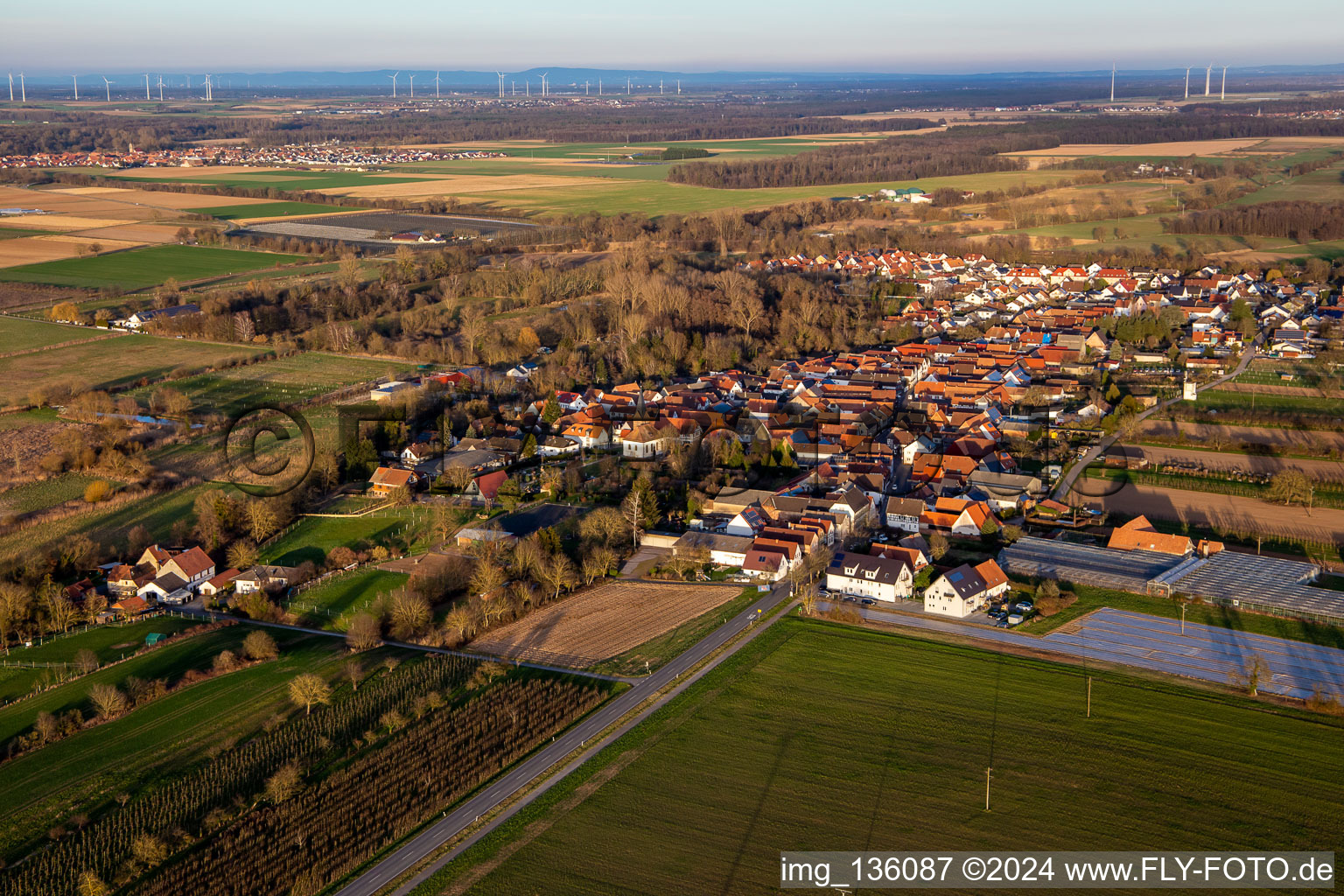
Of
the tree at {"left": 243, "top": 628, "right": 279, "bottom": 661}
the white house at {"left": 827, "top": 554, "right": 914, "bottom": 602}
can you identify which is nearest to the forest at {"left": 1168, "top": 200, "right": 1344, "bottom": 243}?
the white house at {"left": 827, "top": 554, "right": 914, "bottom": 602}

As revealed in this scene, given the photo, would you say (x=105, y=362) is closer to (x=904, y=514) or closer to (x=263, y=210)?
(x=904, y=514)

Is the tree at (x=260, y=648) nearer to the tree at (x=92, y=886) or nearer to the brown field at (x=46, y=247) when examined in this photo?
the tree at (x=92, y=886)

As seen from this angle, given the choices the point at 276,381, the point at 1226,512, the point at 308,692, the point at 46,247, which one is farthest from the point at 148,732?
the point at 46,247

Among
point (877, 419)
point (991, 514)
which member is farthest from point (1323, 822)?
point (877, 419)

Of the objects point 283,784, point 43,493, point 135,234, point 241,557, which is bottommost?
point 283,784

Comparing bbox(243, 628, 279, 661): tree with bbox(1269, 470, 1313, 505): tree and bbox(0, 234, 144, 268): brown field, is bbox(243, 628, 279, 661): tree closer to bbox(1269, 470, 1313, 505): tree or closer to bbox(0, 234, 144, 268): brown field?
bbox(1269, 470, 1313, 505): tree

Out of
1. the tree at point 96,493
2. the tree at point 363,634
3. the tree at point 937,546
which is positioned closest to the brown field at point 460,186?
the tree at point 96,493

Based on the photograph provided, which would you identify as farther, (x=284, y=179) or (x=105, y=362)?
(x=284, y=179)
